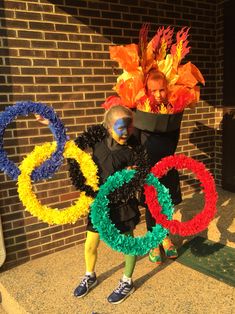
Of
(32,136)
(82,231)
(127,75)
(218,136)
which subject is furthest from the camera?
(218,136)

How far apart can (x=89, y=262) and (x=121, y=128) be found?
46.3 inches

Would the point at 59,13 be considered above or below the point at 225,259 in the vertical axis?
above

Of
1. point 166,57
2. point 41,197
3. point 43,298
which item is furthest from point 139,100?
point 43,298

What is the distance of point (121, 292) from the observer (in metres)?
2.69

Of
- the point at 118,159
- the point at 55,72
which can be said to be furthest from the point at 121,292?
the point at 55,72

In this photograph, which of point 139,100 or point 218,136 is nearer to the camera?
point 139,100

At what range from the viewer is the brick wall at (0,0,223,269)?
3.20m

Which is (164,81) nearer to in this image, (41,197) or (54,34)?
(54,34)

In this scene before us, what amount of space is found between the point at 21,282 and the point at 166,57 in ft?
7.86

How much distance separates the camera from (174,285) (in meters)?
2.87

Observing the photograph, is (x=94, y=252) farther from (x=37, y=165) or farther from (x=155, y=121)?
(x=155, y=121)

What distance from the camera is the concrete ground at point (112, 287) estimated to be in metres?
2.60

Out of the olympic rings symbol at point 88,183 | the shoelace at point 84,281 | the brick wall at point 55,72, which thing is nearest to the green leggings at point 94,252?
the shoelace at point 84,281

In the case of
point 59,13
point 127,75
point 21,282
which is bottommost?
point 21,282
